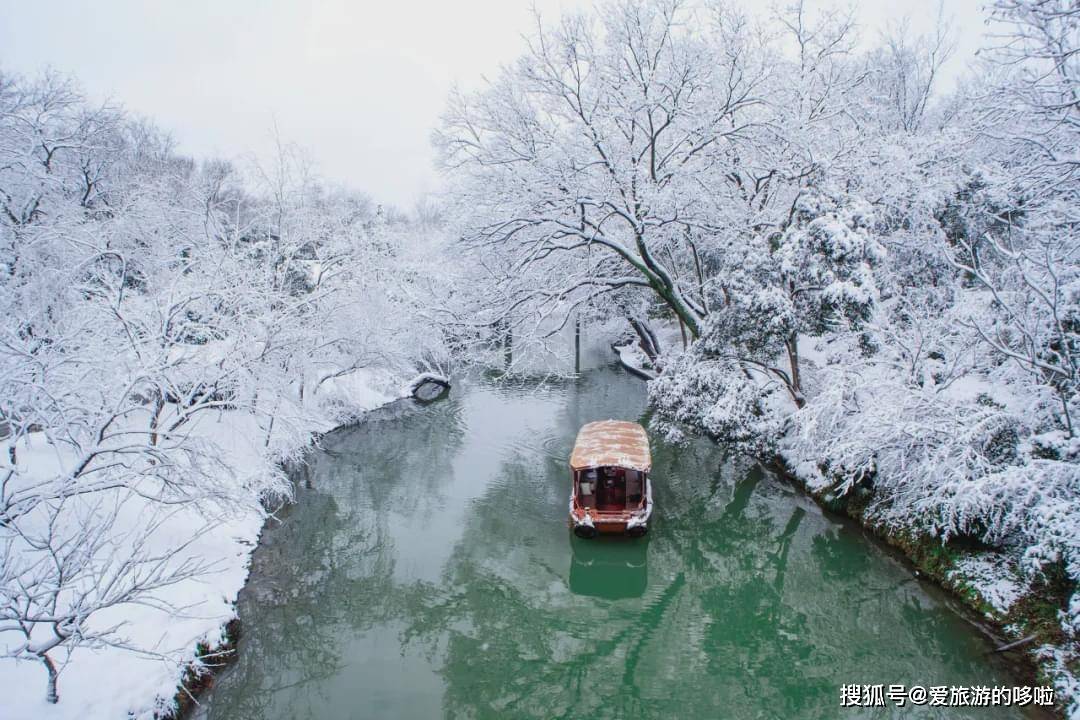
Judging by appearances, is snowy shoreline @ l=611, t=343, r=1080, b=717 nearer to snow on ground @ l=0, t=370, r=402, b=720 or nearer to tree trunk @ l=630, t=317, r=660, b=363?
tree trunk @ l=630, t=317, r=660, b=363

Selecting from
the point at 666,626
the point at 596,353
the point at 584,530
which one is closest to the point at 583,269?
the point at 584,530

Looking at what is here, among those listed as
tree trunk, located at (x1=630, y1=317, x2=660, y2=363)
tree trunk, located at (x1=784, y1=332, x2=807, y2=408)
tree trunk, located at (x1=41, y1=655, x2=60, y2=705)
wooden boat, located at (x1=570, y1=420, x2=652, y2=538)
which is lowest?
tree trunk, located at (x1=41, y1=655, x2=60, y2=705)

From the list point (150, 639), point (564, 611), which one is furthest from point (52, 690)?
point (564, 611)

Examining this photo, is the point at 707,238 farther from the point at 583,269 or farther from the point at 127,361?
the point at 127,361

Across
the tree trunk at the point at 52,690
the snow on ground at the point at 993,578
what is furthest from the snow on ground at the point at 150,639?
the snow on ground at the point at 993,578

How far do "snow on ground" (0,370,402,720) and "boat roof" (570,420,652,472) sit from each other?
646cm

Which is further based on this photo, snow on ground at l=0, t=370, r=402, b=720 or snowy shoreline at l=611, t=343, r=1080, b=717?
snowy shoreline at l=611, t=343, r=1080, b=717

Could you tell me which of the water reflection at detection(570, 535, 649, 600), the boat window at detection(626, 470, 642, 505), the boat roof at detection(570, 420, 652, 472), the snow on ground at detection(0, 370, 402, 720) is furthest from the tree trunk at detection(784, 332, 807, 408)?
the snow on ground at detection(0, 370, 402, 720)

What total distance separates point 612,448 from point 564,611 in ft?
12.6

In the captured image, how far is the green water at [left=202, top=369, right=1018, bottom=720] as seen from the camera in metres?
8.00

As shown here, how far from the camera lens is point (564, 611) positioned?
987 centimetres

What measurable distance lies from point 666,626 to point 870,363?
6.93 m

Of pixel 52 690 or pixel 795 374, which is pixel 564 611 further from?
pixel 795 374

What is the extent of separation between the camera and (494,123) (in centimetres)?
1340
